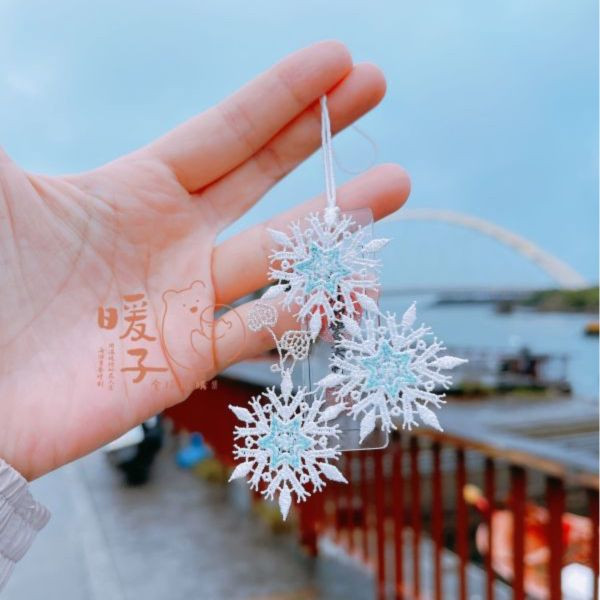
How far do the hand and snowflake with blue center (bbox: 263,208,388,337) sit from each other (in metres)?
0.03

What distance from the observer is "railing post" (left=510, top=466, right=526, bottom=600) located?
1.04 m

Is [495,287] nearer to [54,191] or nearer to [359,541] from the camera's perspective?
[54,191]

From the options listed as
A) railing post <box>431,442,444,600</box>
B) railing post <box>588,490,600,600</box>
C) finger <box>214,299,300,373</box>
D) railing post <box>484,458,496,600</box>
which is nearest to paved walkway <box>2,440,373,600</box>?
railing post <box>431,442,444,600</box>

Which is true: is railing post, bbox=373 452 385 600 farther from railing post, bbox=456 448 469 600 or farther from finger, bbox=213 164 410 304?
finger, bbox=213 164 410 304

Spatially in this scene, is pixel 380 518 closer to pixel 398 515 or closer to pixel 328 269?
pixel 398 515

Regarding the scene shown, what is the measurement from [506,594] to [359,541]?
33cm

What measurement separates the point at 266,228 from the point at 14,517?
0.31 m

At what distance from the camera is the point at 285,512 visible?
53cm

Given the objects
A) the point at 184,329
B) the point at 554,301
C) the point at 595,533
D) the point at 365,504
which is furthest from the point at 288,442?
the point at 365,504

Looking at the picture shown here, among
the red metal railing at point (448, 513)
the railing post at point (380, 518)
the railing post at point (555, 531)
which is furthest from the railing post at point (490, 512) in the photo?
the railing post at point (380, 518)

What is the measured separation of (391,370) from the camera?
1.73 ft

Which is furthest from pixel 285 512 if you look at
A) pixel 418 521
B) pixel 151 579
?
pixel 151 579

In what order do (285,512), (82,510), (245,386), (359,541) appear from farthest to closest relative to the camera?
(82,510) < (359,541) < (245,386) < (285,512)

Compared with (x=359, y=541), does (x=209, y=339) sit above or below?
above
